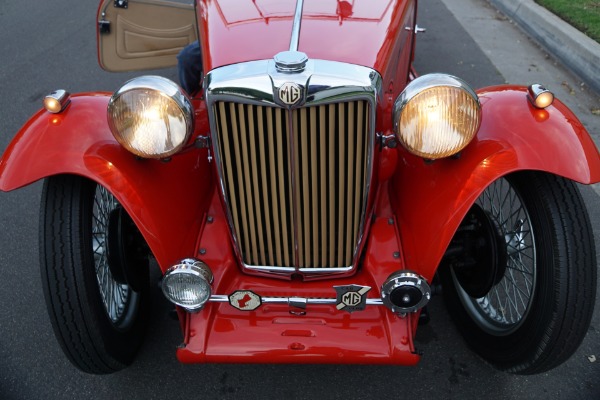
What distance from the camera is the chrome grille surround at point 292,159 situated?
159 cm

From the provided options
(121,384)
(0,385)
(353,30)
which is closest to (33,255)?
(0,385)

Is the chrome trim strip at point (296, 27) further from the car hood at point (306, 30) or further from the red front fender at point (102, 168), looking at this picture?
the red front fender at point (102, 168)

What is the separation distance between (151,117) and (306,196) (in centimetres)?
61

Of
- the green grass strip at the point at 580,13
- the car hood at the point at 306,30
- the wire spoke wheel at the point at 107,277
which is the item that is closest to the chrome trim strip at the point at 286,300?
the wire spoke wheel at the point at 107,277

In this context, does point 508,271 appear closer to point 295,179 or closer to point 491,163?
point 491,163

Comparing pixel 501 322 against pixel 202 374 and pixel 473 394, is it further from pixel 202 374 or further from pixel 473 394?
pixel 202 374

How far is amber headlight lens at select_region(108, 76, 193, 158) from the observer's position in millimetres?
1635

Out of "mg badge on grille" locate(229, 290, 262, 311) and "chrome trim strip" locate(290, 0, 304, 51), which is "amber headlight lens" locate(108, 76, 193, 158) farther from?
"mg badge on grille" locate(229, 290, 262, 311)

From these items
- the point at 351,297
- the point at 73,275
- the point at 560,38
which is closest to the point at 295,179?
the point at 351,297

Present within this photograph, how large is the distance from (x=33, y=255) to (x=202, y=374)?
133cm

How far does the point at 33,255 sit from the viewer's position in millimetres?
2822

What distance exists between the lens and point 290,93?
5.07ft

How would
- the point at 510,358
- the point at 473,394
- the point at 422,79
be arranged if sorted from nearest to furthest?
the point at 422,79 < the point at 510,358 < the point at 473,394

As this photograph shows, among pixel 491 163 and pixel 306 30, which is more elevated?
pixel 306 30
